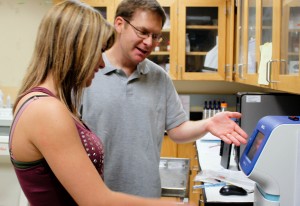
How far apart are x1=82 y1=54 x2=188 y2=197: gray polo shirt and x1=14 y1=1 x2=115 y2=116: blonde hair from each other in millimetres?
509

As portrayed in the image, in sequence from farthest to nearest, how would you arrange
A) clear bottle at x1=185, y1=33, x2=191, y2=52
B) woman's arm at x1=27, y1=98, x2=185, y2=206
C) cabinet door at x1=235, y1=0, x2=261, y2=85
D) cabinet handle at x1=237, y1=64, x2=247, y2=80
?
clear bottle at x1=185, y1=33, x2=191, y2=52 → cabinet handle at x1=237, y1=64, x2=247, y2=80 → cabinet door at x1=235, y1=0, x2=261, y2=85 → woman's arm at x1=27, y1=98, x2=185, y2=206

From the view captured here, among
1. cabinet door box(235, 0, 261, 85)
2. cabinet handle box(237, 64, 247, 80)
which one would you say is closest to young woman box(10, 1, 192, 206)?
cabinet door box(235, 0, 261, 85)

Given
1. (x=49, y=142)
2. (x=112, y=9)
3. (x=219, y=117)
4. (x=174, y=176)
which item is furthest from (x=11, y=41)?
(x=49, y=142)

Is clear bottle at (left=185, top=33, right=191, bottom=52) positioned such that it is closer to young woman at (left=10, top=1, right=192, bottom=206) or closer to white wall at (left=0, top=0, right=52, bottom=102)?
white wall at (left=0, top=0, right=52, bottom=102)

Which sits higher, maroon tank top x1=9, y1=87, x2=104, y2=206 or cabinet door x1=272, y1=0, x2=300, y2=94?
cabinet door x1=272, y1=0, x2=300, y2=94

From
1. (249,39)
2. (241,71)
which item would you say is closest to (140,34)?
(249,39)

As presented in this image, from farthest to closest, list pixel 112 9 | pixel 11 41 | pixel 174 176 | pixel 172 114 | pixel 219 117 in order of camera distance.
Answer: pixel 11 41, pixel 112 9, pixel 174 176, pixel 172 114, pixel 219 117

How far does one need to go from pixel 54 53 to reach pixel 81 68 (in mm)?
80

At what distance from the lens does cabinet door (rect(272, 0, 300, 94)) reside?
132 centimetres

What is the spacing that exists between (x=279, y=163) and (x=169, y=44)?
2478mm

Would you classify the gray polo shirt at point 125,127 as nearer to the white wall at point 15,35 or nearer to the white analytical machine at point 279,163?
the white analytical machine at point 279,163

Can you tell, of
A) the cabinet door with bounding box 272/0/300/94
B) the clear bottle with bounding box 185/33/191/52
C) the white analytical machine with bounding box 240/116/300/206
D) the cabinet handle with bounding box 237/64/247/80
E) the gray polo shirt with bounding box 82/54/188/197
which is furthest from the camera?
the clear bottle with bounding box 185/33/191/52

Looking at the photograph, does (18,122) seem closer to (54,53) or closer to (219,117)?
(54,53)

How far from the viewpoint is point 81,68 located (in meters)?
0.93
